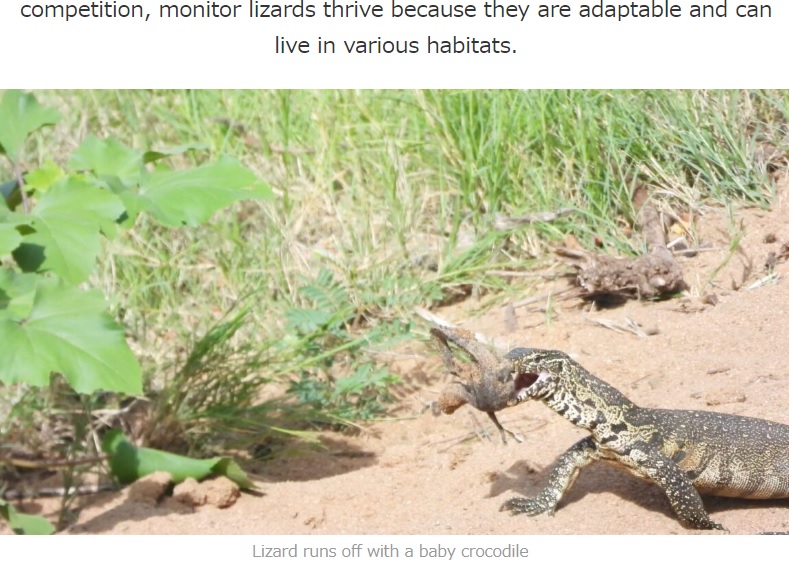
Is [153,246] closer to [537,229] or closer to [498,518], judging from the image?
[537,229]

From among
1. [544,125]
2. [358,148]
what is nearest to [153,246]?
[358,148]

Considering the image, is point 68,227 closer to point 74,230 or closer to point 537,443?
point 74,230

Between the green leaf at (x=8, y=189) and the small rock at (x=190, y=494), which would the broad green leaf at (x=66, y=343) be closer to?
the green leaf at (x=8, y=189)

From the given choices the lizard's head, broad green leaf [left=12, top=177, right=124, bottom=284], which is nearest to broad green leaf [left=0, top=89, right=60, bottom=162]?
broad green leaf [left=12, top=177, right=124, bottom=284]

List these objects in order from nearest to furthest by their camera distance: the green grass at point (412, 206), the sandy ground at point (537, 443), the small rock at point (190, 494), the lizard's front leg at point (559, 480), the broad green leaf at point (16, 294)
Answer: the broad green leaf at point (16, 294), the lizard's front leg at point (559, 480), the sandy ground at point (537, 443), the small rock at point (190, 494), the green grass at point (412, 206)

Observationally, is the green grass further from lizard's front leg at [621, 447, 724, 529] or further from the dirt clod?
lizard's front leg at [621, 447, 724, 529]

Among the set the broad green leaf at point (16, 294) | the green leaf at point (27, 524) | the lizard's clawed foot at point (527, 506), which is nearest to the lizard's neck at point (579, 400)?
the lizard's clawed foot at point (527, 506)

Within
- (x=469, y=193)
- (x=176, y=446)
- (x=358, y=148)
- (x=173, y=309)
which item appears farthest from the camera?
(x=358, y=148)

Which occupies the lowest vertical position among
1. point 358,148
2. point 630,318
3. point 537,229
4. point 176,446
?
point 176,446
